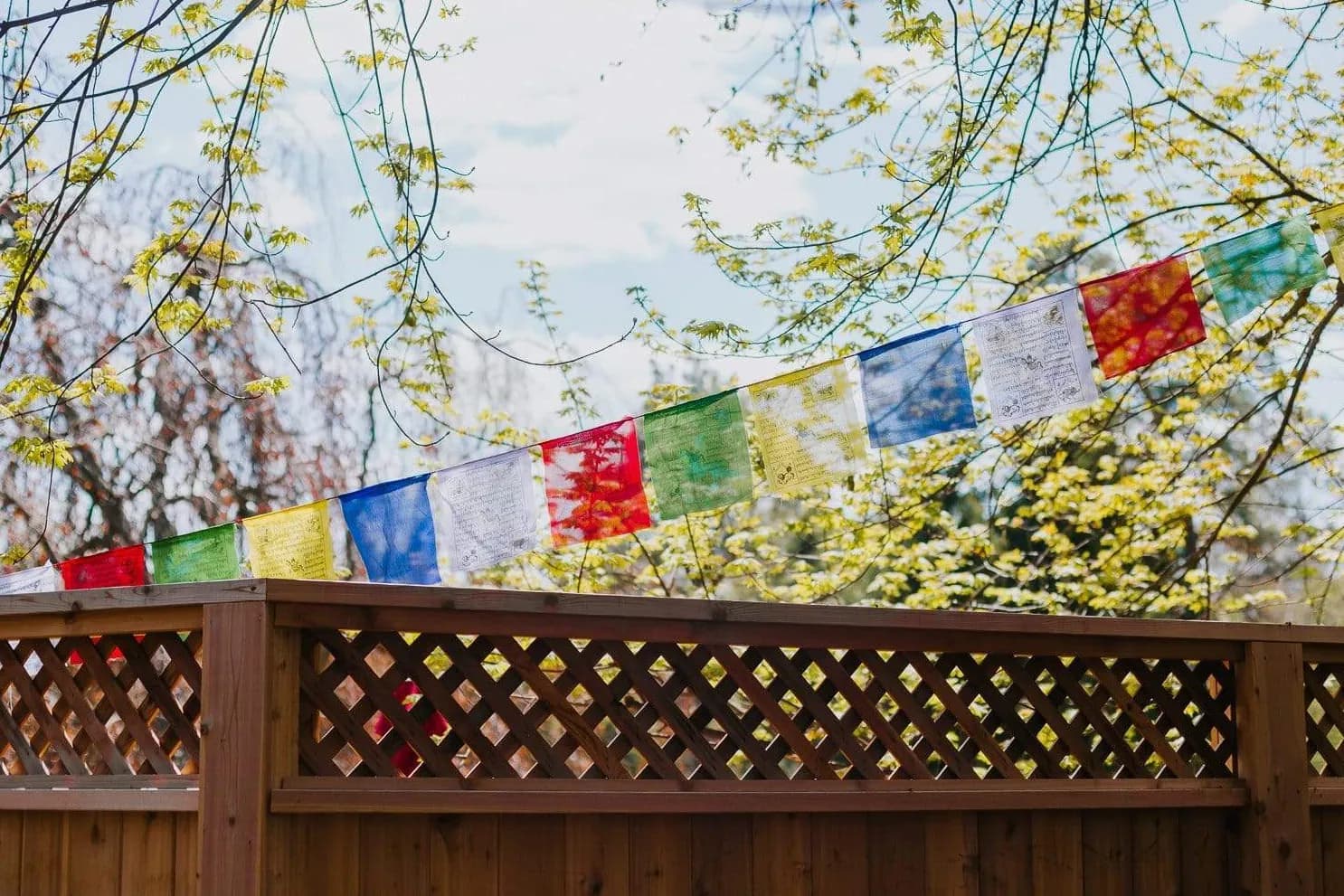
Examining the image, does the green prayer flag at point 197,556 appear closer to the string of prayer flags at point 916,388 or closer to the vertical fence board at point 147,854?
the vertical fence board at point 147,854

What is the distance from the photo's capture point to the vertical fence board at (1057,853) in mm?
2999

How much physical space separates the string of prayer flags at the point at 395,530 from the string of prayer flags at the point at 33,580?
1.46m

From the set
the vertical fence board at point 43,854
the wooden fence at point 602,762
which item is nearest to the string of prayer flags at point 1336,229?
the wooden fence at point 602,762

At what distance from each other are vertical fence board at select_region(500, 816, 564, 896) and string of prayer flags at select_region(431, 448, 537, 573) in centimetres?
168

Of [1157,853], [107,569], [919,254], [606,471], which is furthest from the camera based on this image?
[919,254]

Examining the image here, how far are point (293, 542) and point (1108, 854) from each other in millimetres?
3037

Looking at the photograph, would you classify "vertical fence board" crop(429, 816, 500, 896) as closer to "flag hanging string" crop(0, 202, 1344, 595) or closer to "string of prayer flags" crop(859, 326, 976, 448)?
"flag hanging string" crop(0, 202, 1344, 595)

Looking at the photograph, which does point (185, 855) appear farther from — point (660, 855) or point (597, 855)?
point (660, 855)

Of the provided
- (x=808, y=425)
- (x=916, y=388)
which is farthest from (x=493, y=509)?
(x=916, y=388)

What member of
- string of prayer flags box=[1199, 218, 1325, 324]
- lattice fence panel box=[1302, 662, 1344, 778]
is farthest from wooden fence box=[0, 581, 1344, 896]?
string of prayer flags box=[1199, 218, 1325, 324]

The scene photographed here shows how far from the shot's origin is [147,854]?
2.58 m

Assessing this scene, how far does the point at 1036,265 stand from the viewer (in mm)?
9336

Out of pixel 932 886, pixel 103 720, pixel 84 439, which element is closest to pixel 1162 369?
pixel 932 886

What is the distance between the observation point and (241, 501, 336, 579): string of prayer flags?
4551mm
